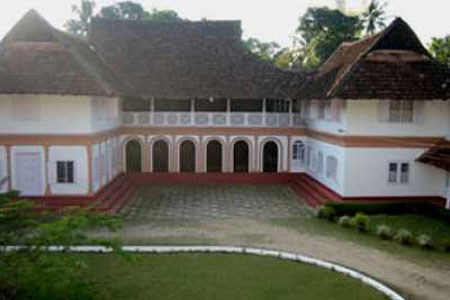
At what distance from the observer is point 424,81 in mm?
19375

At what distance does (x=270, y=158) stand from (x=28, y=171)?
1379 cm

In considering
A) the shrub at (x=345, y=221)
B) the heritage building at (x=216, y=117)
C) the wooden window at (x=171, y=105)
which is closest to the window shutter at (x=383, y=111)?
the heritage building at (x=216, y=117)

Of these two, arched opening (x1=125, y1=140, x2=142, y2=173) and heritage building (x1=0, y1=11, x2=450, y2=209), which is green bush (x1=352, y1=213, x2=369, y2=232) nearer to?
heritage building (x1=0, y1=11, x2=450, y2=209)

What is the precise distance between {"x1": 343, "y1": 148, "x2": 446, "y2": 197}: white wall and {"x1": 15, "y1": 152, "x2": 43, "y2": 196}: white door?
12916mm

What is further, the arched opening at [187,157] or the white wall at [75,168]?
the arched opening at [187,157]

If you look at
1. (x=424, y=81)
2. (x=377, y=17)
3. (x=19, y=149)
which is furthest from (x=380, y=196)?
(x=377, y=17)

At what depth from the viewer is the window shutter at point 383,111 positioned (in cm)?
2009

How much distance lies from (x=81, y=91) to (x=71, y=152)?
2.79m

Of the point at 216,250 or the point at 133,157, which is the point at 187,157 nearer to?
the point at 133,157

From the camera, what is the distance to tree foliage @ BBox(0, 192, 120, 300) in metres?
8.42

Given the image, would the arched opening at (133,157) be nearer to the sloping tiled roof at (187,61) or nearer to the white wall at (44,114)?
the sloping tiled roof at (187,61)

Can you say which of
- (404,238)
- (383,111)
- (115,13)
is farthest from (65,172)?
(115,13)

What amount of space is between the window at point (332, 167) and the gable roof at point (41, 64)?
1038 cm

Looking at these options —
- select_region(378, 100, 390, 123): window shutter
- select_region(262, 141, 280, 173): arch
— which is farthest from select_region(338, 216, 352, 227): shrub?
select_region(262, 141, 280, 173): arch
